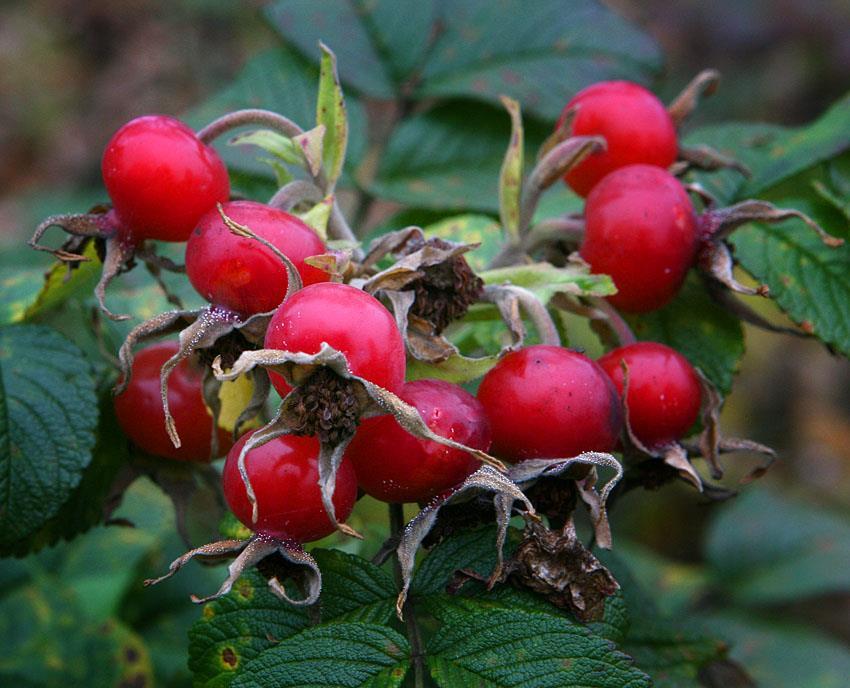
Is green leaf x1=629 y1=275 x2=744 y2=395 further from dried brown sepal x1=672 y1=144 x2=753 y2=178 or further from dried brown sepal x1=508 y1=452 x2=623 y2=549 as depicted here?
dried brown sepal x1=508 y1=452 x2=623 y2=549

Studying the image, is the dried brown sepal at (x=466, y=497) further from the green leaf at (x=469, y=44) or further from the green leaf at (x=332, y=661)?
the green leaf at (x=469, y=44)

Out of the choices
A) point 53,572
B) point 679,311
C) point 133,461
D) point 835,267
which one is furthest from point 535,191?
point 53,572

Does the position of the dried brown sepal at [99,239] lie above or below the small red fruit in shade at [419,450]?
above

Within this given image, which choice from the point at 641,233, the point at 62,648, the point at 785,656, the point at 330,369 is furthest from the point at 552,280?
the point at 785,656

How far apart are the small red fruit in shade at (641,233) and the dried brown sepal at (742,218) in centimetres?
2

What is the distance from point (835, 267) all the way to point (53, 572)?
6.39ft

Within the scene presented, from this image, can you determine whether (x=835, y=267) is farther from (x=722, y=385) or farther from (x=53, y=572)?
(x=53, y=572)

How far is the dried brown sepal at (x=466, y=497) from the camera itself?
3.47 feet

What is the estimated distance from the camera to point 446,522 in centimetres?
117

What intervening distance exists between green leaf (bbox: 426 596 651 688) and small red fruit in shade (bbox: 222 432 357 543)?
0.70 ft

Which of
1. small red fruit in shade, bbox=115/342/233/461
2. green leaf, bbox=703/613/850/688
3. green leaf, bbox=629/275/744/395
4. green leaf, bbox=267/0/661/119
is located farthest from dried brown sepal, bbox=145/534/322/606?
green leaf, bbox=703/613/850/688

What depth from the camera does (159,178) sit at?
1.29m

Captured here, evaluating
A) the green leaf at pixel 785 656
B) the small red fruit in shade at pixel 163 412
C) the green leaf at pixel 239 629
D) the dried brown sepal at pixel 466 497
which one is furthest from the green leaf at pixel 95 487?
the green leaf at pixel 785 656

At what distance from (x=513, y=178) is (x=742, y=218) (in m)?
0.36
